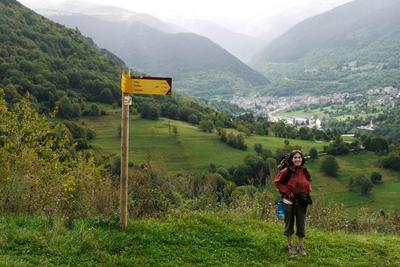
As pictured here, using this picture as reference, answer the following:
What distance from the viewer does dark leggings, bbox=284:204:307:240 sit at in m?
8.13

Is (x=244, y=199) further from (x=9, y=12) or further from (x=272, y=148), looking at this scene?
(x=9, y=12)

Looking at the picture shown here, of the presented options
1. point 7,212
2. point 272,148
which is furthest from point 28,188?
point 272,148

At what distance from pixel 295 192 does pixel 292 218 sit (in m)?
0.55

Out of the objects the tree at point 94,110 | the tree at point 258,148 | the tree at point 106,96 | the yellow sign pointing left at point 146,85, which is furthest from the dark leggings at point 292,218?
the tree at point 106,96

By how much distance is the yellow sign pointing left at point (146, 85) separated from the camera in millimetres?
7758

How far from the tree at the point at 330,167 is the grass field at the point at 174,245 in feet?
222

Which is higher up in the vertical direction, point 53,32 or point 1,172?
point 53,32

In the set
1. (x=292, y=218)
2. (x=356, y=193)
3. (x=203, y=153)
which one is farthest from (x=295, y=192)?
(x=203, y=153)

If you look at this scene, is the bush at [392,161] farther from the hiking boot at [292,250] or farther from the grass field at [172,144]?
the hiking boot at [292,250]

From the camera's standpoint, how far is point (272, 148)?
84.6 metres

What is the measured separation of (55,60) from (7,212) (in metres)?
103

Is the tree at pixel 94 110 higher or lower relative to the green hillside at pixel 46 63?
lower

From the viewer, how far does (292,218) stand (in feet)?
27.0

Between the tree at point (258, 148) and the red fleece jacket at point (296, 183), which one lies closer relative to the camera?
the red fleece jacket at point (296, 183)
